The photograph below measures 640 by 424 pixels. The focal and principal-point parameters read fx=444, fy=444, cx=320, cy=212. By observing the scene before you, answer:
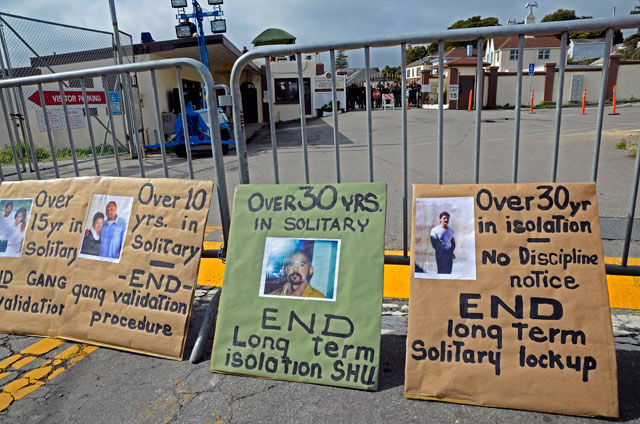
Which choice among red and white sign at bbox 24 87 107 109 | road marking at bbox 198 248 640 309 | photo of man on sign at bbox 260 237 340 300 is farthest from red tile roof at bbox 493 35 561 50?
photo of man on sign at bbox 260 237 340 300

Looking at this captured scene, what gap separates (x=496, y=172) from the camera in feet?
24.8

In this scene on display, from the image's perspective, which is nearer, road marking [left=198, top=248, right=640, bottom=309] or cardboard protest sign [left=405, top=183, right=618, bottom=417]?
cardboard protest sign [left=405, top=183, right=618, bottom=417]

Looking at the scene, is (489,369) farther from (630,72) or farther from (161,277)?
(630,72)

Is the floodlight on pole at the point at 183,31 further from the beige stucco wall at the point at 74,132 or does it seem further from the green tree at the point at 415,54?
the green tree at the point at 415,54

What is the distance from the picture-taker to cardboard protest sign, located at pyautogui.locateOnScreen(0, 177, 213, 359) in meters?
2.64

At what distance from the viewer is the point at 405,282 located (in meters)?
3.34

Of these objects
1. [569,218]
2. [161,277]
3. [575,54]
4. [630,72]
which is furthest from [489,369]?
[575,54]

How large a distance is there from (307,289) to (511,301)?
3.31ft

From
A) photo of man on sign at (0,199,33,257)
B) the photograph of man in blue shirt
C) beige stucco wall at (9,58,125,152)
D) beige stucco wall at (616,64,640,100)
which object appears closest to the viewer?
the photograph of man in blue shirt

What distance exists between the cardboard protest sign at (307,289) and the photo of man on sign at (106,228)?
0.83 meters

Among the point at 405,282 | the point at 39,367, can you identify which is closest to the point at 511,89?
the point at 405,282

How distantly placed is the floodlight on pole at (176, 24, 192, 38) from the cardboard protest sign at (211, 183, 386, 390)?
41.1 feet

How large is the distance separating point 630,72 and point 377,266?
44.1m

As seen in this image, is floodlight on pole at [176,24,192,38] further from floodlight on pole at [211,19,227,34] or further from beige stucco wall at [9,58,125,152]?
beige stucco wall at [9,58,125,152]
